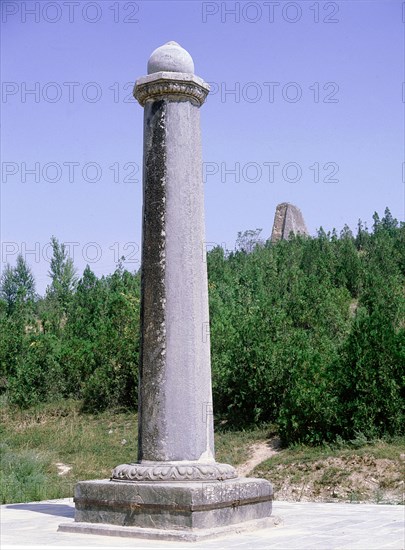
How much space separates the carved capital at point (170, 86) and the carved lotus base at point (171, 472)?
350 centimetres

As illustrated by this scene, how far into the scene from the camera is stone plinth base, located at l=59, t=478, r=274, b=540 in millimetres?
6000

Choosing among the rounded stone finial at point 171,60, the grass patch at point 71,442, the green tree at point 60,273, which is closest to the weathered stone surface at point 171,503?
the rounded stone finial at point 171,60

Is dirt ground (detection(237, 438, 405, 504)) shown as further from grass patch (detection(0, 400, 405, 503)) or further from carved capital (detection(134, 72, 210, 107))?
carved capital (detection(134, 72, 210, 107))

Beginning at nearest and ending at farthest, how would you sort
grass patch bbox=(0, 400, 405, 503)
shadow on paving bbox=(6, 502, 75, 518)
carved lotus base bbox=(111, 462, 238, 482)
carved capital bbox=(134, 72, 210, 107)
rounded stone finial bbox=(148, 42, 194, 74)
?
carved lotus base bbox=(111, 462, 238, 482) → carved capital bbox=(134, 72, 210, 107) → rounded stone finial bbox=(148, 42, 194, 74) → shadow on paving bbox=(6, 502, 75, 518) → grass patch bbox=(0, 400, 405, 503)

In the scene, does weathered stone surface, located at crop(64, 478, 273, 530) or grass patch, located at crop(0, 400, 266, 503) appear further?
grass patch, located at crop(0, 400, 266, 503)

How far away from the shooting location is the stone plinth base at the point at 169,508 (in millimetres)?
6000

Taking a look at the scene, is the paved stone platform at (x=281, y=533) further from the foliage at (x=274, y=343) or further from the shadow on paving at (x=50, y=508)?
the foliage at (x=274, y=343)

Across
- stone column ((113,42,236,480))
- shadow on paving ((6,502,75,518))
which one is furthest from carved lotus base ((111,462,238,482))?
shadow on paving ((6,502,75,518))

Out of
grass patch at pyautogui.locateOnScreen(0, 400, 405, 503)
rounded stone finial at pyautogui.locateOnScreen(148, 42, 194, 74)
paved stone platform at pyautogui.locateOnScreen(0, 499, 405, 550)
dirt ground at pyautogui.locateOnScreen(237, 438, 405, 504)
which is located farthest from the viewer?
dirt ground at pyautogui.locateOnScreen(237, 438, 405, 504)

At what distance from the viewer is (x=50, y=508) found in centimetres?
859

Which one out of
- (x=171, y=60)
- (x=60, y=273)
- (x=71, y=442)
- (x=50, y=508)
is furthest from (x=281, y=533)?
(x=60, y=273)

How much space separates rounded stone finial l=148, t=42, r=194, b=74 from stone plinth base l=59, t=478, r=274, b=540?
3.97m

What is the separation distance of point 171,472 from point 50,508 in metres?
2.87

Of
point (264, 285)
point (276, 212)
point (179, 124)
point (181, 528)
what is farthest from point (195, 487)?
point (276, 212)
